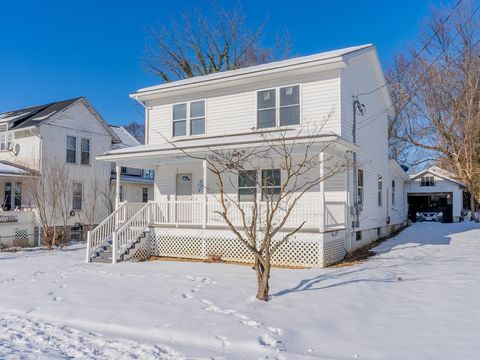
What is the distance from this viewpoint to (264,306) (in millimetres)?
7090

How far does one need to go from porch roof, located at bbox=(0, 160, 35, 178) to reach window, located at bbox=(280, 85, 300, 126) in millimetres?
13143

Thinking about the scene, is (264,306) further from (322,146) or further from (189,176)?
(189,176)

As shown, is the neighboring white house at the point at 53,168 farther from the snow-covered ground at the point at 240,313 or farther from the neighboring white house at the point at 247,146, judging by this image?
the snow-covered ground at the point at 240,313

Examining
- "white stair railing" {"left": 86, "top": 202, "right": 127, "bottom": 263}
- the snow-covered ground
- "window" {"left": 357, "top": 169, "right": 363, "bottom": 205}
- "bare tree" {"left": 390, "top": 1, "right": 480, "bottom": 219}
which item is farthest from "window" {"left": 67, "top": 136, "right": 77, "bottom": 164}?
"bare tree" {"left": 390, "top": 1, "right": 480, "bottom": 219}

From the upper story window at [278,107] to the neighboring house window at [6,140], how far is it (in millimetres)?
15020

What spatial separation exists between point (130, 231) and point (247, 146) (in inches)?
199

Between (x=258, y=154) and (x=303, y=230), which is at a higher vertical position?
(x=258, y=154)

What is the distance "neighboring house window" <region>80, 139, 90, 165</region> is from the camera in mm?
22688

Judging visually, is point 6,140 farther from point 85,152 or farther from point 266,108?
point 266,108

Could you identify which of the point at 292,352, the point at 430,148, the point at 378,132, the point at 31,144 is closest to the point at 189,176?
the point at 378,132

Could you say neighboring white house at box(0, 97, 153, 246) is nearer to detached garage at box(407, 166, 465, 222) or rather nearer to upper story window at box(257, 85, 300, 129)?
upper story window at box(257, 85, 300, 129)

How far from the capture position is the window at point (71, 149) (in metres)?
22.0

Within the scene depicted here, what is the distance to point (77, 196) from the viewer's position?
22.2 m

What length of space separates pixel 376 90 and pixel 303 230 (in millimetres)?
8913
